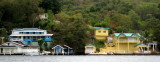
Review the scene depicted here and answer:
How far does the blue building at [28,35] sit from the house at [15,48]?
154 inches

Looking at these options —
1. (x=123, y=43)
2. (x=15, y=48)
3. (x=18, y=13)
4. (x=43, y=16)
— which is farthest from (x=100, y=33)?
(x=15, y=48)

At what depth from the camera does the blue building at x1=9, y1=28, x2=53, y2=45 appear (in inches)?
3019

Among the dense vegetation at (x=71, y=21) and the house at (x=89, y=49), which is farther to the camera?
the house at (x=89, y=49)

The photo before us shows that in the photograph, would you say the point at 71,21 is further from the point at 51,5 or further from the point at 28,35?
the point at 51,5

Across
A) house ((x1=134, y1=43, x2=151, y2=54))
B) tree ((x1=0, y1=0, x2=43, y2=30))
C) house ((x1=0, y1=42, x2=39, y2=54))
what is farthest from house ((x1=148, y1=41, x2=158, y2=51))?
tree ((x1=0, y1=0, x2=43, y2=30))

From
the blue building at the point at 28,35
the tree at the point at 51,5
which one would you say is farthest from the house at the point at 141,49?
the tree at the point at 51,5

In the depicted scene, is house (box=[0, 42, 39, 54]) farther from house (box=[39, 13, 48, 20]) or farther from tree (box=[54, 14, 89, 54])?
house (box=[39, 13, 48, 20])

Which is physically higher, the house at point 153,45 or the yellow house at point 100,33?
the yellow house at point 100,33

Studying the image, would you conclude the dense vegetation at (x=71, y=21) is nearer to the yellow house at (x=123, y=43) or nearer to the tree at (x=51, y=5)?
the tree at (x=51, y=5)

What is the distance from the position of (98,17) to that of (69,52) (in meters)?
23.8

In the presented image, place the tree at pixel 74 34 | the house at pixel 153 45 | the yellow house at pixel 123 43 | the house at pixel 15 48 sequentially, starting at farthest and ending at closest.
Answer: the yellow house at pixel 123 43 → the house at pixel 153 45 → the house at pixel 15 48 → the tree at pixel 74 34

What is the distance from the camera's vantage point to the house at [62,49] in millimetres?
72300

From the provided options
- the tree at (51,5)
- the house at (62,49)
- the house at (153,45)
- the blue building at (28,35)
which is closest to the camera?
the house at (62,49)

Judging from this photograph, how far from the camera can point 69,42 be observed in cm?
7250
